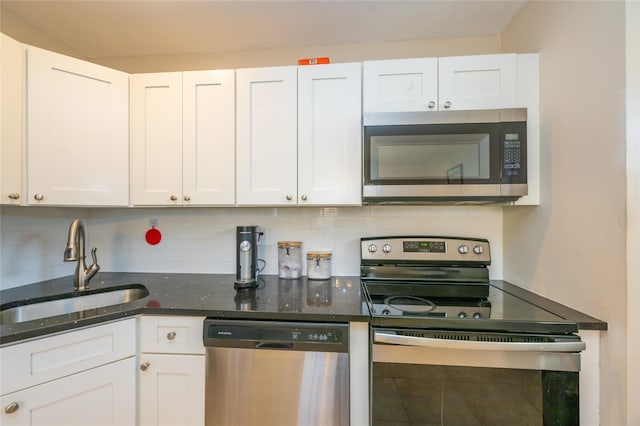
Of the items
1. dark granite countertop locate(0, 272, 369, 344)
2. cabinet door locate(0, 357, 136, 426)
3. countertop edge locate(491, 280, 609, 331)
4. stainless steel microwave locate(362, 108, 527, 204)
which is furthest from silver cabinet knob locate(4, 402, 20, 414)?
countertop edge locate(491, 280, 609, 331)

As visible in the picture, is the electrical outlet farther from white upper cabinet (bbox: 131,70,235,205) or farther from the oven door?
the oven door

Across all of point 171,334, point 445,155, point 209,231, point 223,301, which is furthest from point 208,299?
point 445,155

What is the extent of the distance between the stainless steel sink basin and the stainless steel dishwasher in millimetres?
677

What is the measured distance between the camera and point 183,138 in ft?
5.24

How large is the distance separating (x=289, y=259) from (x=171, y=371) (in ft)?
2.70

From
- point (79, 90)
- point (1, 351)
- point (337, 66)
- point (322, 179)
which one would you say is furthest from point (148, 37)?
point (1, 351)

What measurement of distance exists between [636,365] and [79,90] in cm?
265

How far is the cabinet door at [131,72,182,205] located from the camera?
1.60m

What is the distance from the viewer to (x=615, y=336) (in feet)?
3.16

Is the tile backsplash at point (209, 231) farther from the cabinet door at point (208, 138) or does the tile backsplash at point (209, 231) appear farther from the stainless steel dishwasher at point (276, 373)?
the stainless steel dishwasher at point (276, 373)

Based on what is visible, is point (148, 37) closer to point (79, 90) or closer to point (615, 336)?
point (79, 90)

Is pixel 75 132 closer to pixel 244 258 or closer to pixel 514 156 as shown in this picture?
pixel 244 258

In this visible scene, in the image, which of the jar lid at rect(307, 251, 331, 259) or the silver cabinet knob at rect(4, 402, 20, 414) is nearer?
the silver cabinet knob at rect(4, 402, 20, 414)

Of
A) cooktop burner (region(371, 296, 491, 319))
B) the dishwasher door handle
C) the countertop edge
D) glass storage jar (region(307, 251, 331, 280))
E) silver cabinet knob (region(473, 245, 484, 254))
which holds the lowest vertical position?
the dishwasher door handle
